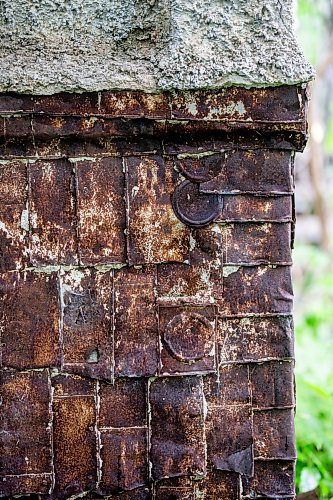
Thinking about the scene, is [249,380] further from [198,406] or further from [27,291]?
[27,291]

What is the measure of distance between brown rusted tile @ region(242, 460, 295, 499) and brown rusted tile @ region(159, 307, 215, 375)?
27 centimetres

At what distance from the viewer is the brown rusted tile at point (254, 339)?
4.50 feet

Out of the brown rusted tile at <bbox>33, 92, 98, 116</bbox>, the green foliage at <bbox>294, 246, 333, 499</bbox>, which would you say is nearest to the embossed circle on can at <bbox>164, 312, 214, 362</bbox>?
the brown rusted tile at <bbox>33, 92, 98, 116</bbox>

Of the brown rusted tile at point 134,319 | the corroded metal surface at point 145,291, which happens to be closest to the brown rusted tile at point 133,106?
the corroded metal surface at point 145,291

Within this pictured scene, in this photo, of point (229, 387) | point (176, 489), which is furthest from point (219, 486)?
point (229, 387)

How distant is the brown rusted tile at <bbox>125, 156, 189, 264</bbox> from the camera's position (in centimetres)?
133

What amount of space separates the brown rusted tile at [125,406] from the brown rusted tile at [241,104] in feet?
1.95

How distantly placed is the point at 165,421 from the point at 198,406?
8 cm

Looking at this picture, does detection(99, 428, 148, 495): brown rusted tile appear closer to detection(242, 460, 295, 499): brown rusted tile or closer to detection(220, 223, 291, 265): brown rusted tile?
detection(242, 460, 295, 499): brown rusted tile

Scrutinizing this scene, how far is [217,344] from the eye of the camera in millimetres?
1369

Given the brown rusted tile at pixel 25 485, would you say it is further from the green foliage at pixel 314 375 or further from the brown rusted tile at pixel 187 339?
the green foliage at pixel 314 375

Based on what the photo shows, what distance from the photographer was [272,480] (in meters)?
1.41

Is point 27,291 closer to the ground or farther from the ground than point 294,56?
closer to the ground

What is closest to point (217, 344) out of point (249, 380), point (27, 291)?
point (249, 380)
